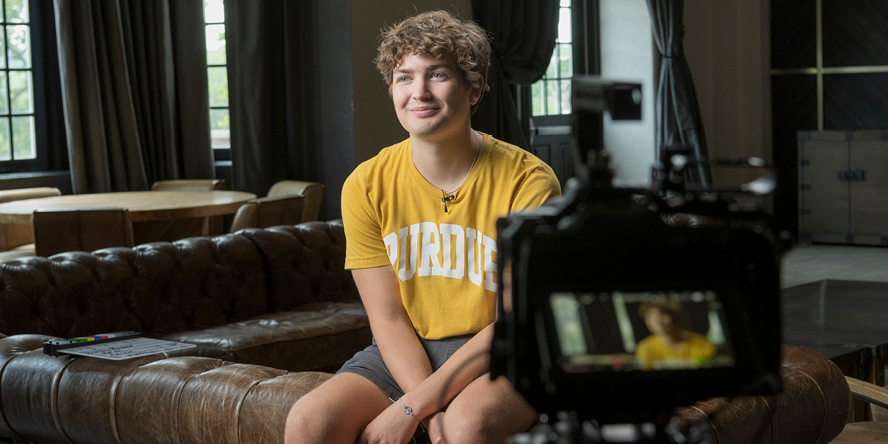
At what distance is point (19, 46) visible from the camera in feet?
19.1

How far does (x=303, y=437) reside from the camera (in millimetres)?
1505

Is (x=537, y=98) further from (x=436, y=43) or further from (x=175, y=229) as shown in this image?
(x=436, y=43)

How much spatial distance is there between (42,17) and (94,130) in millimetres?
899

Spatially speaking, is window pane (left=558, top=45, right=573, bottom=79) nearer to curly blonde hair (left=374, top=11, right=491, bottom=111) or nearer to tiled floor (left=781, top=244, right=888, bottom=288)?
tiled floor (left=781, top=244, right=888, bottom=288)

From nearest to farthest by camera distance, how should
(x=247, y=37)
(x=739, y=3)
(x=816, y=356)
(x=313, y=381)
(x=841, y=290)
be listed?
(x=313, y=381), (x=816, y=356), (x=841, y=290), (x=247, y=37), (x=739, y=3)

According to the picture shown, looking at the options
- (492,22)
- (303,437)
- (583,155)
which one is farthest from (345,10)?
(583,155)

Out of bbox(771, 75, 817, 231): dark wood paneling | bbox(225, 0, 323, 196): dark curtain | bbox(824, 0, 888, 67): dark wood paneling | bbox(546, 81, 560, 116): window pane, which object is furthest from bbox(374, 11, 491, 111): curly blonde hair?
bbox(824, 0, 888, 67): dark wood paneling

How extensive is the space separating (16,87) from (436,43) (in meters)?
5.06

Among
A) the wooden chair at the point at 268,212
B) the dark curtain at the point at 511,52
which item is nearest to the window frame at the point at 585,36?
the dark curtain at the point at 511,52

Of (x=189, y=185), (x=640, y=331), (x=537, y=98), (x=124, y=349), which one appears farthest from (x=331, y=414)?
(x=537, y=98)

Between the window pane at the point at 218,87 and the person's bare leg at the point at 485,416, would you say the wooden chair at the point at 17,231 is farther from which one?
the person's bare leg at the point at 485,416

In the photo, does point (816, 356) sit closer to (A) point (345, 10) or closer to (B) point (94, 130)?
(A) point (345, 10)

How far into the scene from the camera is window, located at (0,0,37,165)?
5770 millimetres

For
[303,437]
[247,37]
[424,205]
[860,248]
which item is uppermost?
[247,37]
